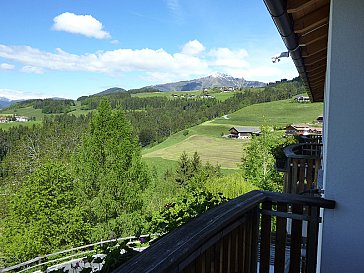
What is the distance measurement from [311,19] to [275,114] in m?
47.0

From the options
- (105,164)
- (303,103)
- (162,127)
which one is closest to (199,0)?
(105,164)

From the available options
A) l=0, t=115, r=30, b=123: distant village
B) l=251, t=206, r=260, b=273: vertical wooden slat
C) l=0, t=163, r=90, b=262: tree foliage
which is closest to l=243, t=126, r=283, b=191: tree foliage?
l=0, t=163, r=90, b=262: tree foliage

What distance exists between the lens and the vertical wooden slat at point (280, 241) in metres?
1.82

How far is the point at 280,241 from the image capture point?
183 cm

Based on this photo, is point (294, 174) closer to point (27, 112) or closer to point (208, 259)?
point (208, 259)

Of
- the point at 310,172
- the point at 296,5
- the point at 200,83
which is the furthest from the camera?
the point at 200,83

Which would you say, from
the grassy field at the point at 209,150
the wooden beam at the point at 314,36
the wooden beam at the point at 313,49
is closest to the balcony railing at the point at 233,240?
the wooden beam at the point at 314,36

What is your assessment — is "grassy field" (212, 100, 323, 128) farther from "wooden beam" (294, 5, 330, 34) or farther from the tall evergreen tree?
"wooden beam" (294, 5, 330, 34)

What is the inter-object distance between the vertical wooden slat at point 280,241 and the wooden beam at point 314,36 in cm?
166

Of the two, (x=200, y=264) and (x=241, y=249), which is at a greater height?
(x=200, y=264)

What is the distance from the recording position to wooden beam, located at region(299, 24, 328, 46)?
297 centimetres

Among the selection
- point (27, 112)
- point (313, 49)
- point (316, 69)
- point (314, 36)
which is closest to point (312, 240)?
point (314, 36)

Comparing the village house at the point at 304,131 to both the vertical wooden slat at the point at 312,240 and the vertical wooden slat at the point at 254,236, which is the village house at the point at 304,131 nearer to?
the vertical wooden slat at the point at 312,240

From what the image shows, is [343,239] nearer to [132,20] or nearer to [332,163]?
[332,163]
